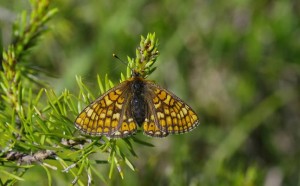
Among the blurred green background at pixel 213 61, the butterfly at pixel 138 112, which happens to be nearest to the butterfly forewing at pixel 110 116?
the butterfly at pixel 138 112

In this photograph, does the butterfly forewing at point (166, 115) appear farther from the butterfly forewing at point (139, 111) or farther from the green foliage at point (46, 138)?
the green foliage at point (46, 138)

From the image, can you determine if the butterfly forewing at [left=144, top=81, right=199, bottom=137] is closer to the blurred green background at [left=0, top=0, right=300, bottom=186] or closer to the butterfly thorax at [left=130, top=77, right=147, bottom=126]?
the butterfly thorax at [left=130, top=77, right=147, bottom=126]

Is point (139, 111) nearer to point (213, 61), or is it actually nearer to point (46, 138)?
point (46, 138)

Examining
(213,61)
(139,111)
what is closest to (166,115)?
(139,111)

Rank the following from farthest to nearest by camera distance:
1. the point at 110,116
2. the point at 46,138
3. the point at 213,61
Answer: the point at 213,61 → the point at 110,116 → the point at 46,138

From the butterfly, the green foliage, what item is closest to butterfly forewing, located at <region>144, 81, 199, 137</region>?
the butterfly

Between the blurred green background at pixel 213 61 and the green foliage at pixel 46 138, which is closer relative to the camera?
the green foliage at pixel 46 138
